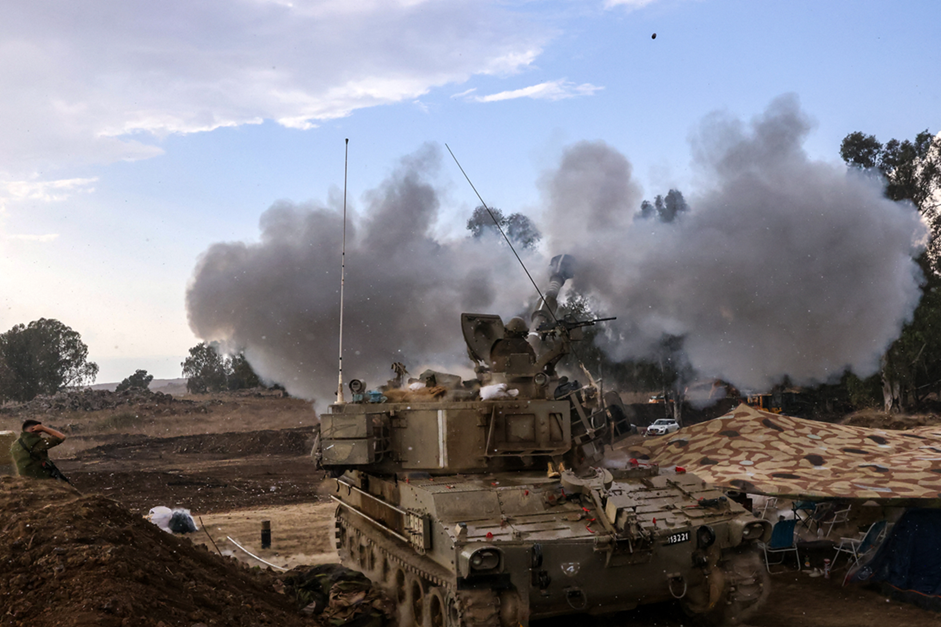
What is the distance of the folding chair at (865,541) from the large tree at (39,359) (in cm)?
5417

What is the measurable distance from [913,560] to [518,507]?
610 cm

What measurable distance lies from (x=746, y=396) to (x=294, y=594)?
29.3 meters

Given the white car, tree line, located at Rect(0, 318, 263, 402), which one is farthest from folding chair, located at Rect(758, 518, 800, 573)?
tree line, located at Rect(0, 318, 263, 402)

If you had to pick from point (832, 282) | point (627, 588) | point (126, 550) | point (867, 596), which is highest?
point (832, 282)

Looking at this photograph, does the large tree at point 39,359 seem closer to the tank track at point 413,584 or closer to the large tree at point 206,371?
the large tree at point 206,371

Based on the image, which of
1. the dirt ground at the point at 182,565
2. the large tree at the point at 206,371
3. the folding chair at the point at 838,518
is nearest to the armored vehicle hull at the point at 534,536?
the dirt ground at the point at 182,565

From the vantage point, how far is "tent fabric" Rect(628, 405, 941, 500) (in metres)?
10.6

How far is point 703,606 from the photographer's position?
959 centimetres

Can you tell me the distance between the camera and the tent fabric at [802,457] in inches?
416

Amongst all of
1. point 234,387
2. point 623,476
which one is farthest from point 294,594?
point 234,387

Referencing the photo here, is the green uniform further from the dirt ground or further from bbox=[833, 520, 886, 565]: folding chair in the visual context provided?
bbox=[833, 520, 886, 565]: folding chair

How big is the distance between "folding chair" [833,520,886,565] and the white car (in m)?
18.8

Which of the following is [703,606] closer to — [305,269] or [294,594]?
[294,594]

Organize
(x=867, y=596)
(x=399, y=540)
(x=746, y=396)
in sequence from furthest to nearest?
(x=746, y=396) < (x=867, y=596) < (x=399, y=540)
